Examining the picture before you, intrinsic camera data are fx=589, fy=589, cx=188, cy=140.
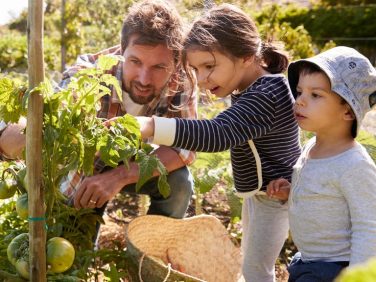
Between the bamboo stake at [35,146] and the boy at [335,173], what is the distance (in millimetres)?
703

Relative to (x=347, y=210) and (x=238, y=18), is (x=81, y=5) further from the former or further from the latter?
(x=347, y=210)

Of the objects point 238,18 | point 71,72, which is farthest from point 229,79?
point 71,72

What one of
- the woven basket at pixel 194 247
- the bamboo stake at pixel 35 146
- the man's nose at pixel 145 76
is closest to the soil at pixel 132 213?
the woven basket at pixel 194 247

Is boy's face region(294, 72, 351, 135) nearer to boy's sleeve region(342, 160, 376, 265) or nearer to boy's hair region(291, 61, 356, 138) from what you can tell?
boy's hair region(291, 61, 356, 138)

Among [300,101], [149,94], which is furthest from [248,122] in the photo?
[149,94]

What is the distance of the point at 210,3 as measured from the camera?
1.90 m

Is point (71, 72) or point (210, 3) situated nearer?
point (210, 3)

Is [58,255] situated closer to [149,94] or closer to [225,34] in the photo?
[225,34]

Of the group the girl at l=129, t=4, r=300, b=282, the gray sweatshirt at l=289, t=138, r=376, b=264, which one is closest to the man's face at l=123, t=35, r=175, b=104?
the girl at l=129, t=4, r=300, b=282

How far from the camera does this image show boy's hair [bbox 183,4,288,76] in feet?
5.58

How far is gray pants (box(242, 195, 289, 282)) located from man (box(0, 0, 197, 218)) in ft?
1.01

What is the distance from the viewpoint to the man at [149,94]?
6.46 feet

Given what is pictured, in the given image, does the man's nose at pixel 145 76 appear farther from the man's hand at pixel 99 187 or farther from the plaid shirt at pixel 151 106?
the man's hand at pixel 99 187

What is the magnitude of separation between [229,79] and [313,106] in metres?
0.30
